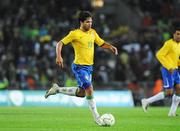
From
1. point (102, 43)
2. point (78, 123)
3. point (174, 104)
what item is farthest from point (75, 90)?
point (174, 104)

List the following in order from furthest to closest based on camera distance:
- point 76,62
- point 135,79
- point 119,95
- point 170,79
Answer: point 135,79, point 119,95, point 170,79, point 76,62

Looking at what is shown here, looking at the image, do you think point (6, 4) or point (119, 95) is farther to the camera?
point (6, 4)

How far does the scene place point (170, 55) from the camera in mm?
20219

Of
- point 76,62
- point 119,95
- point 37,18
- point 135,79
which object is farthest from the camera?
point 37,18

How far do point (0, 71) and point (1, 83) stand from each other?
83cm

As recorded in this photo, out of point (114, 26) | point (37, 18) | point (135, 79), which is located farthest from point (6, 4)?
point (135, 79)

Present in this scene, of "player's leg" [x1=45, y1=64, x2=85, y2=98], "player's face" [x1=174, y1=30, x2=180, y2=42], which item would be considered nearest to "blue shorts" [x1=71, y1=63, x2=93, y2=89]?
"player's leg" [x1=45, y1=64, x2=85, y2=98]

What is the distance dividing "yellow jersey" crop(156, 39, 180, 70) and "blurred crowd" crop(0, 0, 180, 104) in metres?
11.2

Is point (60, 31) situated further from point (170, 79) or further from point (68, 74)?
point (170, 79)

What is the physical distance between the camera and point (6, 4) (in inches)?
1467

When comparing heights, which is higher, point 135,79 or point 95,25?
point 95,25

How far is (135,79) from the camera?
1273 inches

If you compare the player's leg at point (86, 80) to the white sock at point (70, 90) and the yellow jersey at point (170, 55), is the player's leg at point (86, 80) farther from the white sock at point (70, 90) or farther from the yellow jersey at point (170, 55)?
the yellow jersey at point (170, 55)

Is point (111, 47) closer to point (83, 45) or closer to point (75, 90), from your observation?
point (83, 45)
